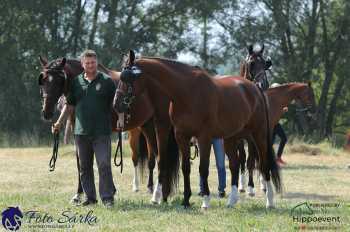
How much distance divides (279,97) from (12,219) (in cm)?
683

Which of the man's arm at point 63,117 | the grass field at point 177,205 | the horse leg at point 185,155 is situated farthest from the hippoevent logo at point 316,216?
the man's arm at point 63,117

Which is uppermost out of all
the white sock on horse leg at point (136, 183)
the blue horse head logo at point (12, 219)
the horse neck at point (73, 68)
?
the horse neck at point (73, 68)

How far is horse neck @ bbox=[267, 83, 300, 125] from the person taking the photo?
39.5ft

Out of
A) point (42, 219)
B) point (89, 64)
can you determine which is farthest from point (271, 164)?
point (42, 219)

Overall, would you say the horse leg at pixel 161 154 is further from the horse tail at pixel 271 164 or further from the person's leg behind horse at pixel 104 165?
the horse tail at pixel 271 164

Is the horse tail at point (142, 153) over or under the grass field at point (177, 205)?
over

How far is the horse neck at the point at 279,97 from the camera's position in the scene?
1203 cm

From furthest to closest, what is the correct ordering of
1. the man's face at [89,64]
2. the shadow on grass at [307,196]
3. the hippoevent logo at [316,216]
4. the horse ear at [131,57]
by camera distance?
1. the shadow on grass at [307,196]
2. the man's face at [89,64]
3. the horse ear at [131,57]
4. the hippoevent logo at [316,216]

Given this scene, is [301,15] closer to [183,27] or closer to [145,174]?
[183,27]

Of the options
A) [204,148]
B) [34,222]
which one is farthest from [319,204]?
[34,222]

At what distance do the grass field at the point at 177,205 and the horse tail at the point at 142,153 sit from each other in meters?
0.43

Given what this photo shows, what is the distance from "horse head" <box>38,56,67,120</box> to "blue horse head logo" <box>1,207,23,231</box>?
1429 mm

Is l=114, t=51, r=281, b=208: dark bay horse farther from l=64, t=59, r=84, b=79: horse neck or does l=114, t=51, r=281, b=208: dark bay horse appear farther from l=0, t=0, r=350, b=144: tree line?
l=0, t=0, r=350, b=144: tree line

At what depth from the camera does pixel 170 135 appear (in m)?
8.95
